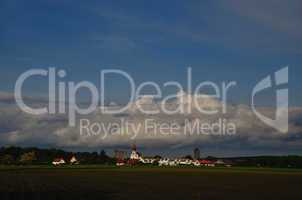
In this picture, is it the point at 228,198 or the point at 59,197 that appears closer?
the point at 59,197

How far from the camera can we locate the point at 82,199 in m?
37.0

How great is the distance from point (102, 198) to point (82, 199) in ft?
9.31

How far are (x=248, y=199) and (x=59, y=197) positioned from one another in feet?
48.5

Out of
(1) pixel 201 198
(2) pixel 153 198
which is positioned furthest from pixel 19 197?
(1) pixel 201 198

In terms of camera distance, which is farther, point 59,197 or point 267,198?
point 267,198

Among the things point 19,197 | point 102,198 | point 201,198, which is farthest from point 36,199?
point 201,198

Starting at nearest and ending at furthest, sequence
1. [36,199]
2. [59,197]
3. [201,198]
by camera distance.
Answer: [36,199] < [59,197] < [201,198]

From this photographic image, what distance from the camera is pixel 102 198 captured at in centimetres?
3959

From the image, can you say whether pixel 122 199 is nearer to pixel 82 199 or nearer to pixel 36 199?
pixel 82 199

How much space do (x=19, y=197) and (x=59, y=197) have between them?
2767 millimetres

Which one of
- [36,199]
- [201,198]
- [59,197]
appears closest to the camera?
[36,199]

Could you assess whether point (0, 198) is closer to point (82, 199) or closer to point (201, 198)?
point (82, 199)

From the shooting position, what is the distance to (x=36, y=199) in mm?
35438

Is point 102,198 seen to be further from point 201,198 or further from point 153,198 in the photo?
point 201,198
